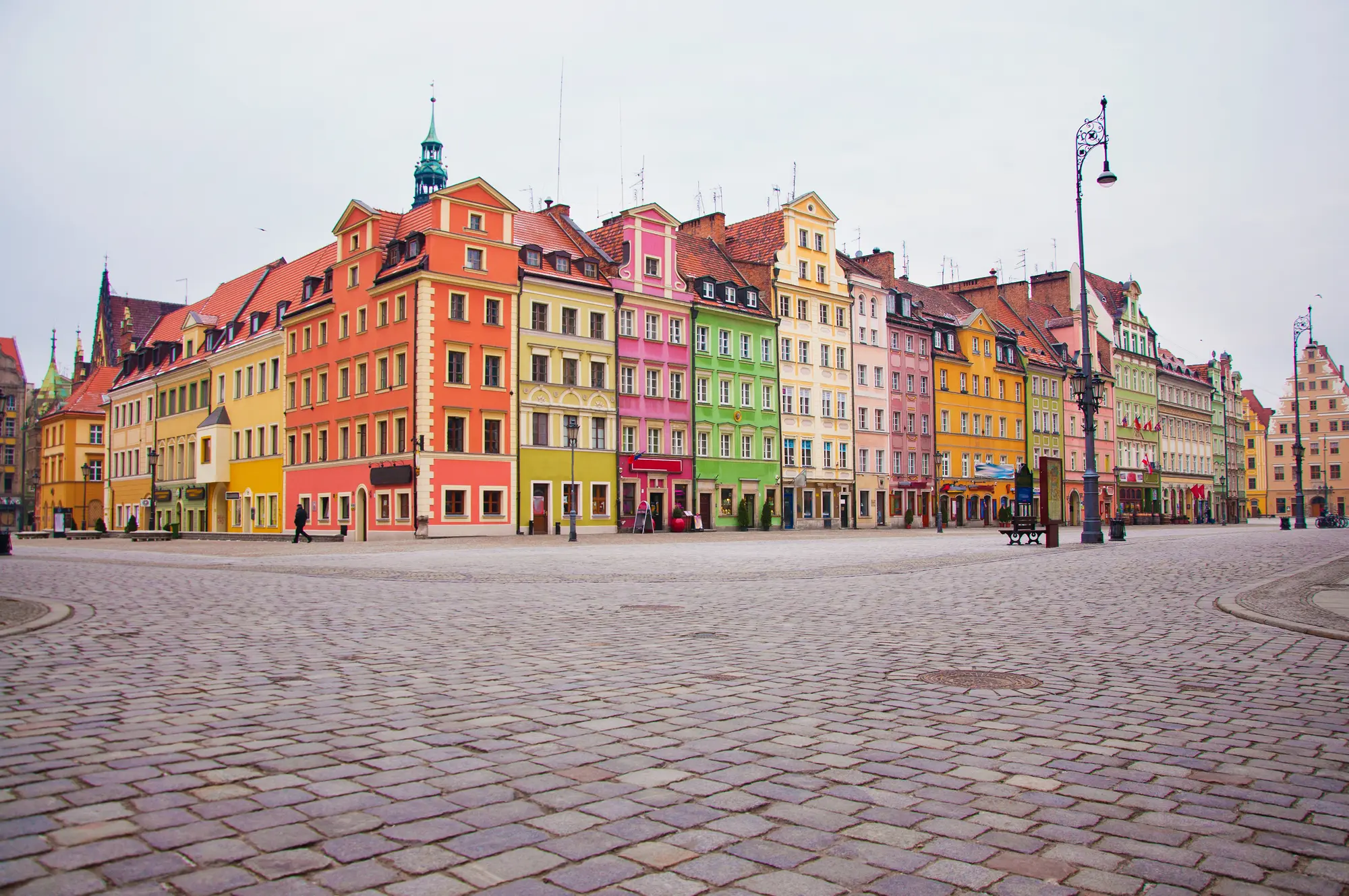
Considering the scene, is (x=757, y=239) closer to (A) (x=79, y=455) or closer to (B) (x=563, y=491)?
(B) (x=563, y=491)

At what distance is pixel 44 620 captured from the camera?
423 inches

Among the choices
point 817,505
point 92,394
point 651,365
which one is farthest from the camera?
point 92,394

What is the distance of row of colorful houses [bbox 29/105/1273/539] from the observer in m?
48.4

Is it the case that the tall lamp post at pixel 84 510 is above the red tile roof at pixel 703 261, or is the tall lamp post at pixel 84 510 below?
below

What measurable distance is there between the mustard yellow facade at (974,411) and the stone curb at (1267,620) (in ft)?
197

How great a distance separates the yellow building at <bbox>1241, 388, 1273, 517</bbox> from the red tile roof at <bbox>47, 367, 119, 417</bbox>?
124320 mm

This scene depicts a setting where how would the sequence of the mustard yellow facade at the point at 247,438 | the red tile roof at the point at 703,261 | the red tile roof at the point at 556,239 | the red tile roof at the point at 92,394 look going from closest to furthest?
the red tile roof at the point at 556,239 → the mustard yellow facade at the point at 247,438 → the red tile roof at the point at 703,261 → the red tile roof at the point at 92,394

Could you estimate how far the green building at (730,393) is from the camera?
58.4 meters

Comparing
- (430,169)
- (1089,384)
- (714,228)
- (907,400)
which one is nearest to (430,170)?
(430,169)

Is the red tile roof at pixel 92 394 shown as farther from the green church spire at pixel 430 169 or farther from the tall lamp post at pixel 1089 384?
the tall lamp post at pixel 1089 384

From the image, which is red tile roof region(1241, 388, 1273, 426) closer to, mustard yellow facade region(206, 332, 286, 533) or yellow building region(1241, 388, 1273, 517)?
yellow building region(1241, 388, 1273, 517)

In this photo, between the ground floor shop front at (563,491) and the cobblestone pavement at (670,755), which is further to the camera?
the ground floor shop front at (563,491)

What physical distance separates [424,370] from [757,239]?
26.6 metres

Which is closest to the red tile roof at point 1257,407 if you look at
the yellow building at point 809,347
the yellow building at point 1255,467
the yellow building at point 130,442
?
the yellow building at point 1255,467
